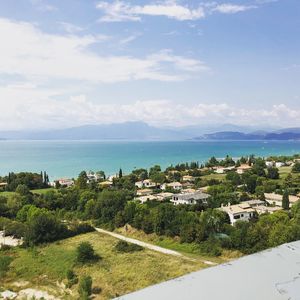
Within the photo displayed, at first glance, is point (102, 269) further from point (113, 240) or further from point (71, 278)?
point (113, 240)

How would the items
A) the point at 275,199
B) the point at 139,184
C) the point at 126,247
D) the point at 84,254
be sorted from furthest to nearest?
the point at 139,184, the point at 275,199, the point at 126,247, the point at 84,254

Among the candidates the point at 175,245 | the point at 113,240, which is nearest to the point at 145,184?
the point at 113,240

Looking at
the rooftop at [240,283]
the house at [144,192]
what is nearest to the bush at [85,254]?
the rooftop at [240,283]

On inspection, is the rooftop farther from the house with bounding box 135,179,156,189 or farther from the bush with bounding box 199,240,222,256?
the house with bounding box 135,179,156,189

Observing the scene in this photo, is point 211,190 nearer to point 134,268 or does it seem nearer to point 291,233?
point 291,233

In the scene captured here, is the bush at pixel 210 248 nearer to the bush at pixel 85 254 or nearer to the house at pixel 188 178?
the bush at pixel 85 254

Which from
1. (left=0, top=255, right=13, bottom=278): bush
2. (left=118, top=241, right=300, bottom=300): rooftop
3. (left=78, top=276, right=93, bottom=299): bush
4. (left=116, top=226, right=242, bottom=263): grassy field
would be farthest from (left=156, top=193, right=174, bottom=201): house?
(left=118, top=241, right=300, bottom=300): rooftop
